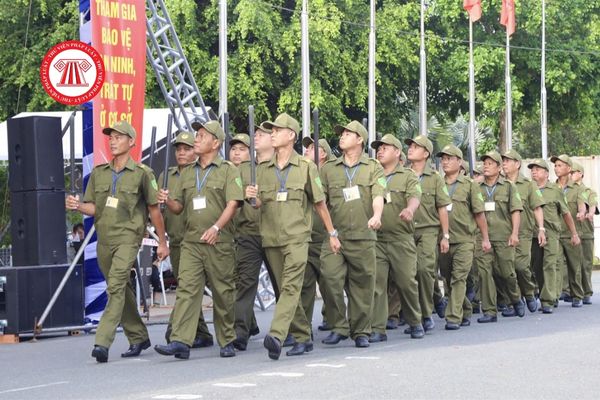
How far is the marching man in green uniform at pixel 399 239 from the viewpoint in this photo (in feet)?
48.2

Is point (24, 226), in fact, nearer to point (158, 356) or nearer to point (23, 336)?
point (23, 336)

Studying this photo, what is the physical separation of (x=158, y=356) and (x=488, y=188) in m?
6.16

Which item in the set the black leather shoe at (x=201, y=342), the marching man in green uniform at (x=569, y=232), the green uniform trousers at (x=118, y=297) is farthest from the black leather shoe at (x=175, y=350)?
the marching man in green uniform at (x=569, y=232)

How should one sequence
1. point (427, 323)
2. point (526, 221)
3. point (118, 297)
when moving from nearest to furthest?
point (118, 297) → point (427, 323) → point (526, 221)

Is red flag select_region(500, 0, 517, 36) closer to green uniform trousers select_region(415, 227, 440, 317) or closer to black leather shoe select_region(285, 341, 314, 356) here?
green uniform trousers select_region(415, 227, 440, 317)

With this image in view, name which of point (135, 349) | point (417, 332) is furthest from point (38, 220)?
point (417, 332)

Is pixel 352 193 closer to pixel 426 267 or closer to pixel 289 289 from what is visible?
pixel 289 289

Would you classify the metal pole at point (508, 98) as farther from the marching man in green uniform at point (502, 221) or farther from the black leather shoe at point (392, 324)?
the black leather shoe at point (392, 324)

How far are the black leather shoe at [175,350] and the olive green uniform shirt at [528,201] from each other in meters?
7.38

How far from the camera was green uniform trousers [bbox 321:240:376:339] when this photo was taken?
1362cm

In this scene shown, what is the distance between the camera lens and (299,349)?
42.1 feet

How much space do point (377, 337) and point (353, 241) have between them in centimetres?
111

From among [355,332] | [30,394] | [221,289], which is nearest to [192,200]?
[221,289]

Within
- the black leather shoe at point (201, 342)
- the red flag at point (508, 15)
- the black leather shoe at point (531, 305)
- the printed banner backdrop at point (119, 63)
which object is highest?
the red flag at point (508, 15)
